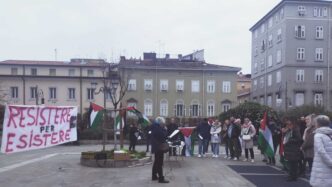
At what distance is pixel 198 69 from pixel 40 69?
22409mm

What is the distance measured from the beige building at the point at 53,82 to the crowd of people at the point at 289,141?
36997 mm

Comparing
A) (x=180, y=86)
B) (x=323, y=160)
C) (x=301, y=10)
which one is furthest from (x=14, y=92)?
(x=323, y=160)

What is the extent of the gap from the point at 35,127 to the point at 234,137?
31.1 feet

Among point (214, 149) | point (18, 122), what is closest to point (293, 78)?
point (214, 149)

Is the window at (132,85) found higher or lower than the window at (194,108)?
higher

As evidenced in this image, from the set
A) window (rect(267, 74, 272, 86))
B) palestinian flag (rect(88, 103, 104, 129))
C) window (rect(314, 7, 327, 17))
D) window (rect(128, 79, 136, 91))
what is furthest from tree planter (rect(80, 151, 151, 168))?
window (rect(267, 74, 272, 86))

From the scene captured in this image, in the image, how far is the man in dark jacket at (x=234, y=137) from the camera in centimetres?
1703

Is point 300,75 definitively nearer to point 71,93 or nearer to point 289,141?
point 71,93

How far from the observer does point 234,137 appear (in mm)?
17062

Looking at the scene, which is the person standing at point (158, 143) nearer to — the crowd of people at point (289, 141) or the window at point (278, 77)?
the crowd of people at point (289, 141)

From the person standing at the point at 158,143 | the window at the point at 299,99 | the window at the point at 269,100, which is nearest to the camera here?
the person standing at the point at 158,143

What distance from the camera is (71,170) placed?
13.8m

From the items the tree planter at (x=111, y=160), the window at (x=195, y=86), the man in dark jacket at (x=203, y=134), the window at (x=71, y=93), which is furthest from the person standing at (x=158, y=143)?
the window at (x=195, y=86)

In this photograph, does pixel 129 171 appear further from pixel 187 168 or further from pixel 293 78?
pixel 293 78
